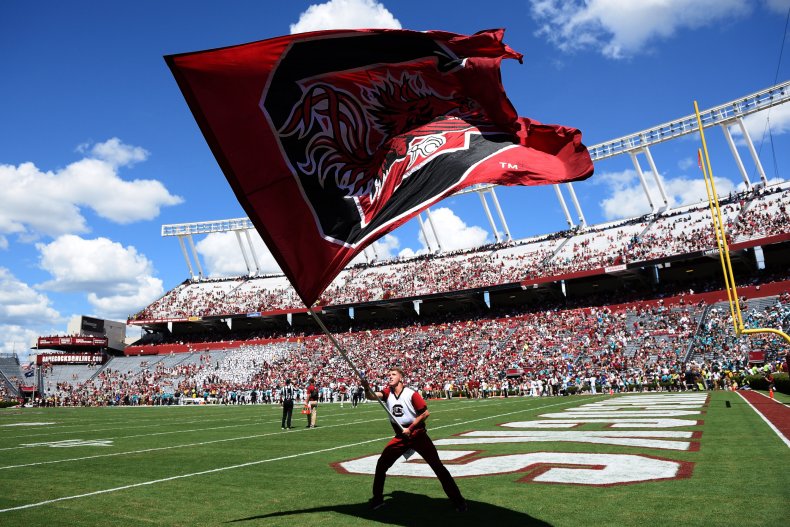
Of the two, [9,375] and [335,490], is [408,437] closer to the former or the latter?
[335,490]

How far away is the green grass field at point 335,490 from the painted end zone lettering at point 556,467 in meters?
0.29

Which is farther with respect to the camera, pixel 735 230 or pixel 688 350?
pixel 735 230

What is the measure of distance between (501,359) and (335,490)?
122 ft

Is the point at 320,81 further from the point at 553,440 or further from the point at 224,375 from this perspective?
the point at 224,375

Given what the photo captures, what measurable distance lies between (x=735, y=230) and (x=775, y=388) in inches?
740

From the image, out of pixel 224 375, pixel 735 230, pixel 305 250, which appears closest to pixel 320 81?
pixel 305 250

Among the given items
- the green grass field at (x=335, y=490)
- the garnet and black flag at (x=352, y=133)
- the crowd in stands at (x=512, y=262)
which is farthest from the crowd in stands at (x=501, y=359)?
the garnet and black flag at (x=352, y=133)

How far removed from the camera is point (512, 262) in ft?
186

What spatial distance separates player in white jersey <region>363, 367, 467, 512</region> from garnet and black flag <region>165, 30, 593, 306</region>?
1.58m

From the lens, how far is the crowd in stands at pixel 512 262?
1756 inches

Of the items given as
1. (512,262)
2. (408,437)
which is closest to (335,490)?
(408,437)

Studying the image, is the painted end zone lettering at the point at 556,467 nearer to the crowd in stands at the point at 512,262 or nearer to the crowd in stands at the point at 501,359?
the crowd in stands at the point at 501,359

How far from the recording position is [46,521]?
6738 mm

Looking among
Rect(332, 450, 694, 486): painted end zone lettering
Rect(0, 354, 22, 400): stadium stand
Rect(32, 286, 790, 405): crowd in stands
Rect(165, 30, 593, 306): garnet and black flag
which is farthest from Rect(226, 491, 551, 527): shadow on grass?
Rect(0, 354, 22, 400): stadium stand
